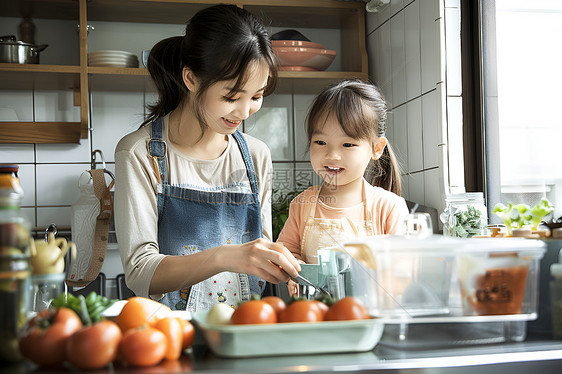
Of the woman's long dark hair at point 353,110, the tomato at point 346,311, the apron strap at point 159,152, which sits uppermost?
the woman's long dark hair at point 353,110

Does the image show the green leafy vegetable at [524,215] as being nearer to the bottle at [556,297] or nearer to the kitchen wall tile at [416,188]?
the bottle at [556,297]

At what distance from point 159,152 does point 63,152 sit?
1398mm

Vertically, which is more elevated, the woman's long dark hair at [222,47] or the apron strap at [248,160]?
the woman's long dark hair at [222,47]

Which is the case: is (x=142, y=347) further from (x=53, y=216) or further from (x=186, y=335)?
(x=53, y=216)

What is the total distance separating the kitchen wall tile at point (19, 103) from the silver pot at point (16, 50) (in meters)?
0.24

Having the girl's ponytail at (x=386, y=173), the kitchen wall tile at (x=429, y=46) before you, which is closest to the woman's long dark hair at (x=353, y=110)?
the girl's ponytail at (x=386, y=173)

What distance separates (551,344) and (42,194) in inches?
90.8

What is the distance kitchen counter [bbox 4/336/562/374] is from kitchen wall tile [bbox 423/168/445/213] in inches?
53.2

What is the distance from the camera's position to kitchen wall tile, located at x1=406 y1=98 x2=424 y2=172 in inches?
85.1

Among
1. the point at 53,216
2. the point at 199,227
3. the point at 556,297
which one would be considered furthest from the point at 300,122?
the point at 556,297

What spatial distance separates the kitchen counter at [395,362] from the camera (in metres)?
0.57

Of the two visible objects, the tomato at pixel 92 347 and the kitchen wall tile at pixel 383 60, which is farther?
the kitchen wall tile at pixel 383 60

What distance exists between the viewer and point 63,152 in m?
2.54

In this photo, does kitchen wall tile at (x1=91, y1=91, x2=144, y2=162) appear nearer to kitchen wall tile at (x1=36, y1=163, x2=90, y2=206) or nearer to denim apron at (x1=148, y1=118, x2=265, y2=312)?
kitchen wall tile at (x1=36, y1=163, x2=90, y2=206)
